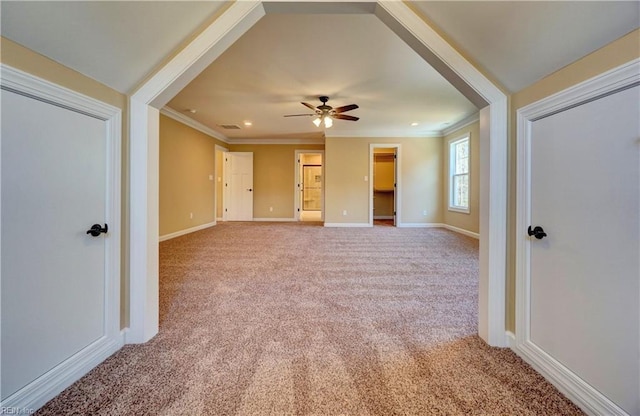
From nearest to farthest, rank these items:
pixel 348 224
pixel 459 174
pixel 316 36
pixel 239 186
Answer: pixel 316 36
pixel 459 174
pixel 348 224
pixel 239 186

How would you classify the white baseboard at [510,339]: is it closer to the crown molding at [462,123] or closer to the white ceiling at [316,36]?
the white ceiling at [316,36]

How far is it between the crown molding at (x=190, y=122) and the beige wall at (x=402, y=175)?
2.91m

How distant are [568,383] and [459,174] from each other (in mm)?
5404

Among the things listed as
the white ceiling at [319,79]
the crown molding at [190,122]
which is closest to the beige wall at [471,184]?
the white ceiling at [319,79]

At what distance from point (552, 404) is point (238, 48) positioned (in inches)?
136

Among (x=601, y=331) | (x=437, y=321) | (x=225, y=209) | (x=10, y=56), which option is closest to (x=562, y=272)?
(x=601, y=331)

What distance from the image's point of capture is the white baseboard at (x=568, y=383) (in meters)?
1.02

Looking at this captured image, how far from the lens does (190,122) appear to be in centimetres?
544

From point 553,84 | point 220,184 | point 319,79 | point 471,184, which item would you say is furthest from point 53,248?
point 220,184

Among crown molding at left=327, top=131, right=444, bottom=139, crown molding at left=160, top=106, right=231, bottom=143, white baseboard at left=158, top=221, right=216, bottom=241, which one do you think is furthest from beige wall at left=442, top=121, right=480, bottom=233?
white baseboard at left=158, top=221, right=216, bottom=241

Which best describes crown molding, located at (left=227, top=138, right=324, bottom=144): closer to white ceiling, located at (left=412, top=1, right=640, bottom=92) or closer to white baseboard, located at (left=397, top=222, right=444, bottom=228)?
white baseboard, located at (left=397, top=222, right=444, bottom=228)

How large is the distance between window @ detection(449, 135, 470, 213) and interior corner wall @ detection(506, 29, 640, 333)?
14.5 feet

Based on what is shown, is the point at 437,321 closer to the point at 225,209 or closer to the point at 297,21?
the point at 297,21

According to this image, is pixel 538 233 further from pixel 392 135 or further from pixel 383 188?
pixel 383 188
